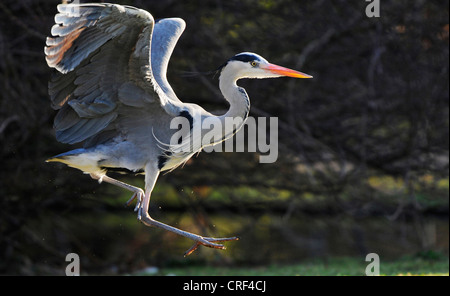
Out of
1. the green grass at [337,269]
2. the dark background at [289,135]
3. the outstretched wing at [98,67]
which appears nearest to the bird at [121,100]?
the outstretched wing at [98,67]

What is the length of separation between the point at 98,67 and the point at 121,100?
34cm

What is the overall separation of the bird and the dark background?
8.32 feet

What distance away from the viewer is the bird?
468 centimetres

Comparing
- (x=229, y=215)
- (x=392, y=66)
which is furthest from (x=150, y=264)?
(x=392, y=66)

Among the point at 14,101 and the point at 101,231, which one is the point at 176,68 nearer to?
the point at 14,101

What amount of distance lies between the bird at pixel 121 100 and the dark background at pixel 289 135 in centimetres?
254

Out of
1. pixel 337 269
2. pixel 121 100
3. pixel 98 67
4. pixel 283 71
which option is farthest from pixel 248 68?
pixel 337 269

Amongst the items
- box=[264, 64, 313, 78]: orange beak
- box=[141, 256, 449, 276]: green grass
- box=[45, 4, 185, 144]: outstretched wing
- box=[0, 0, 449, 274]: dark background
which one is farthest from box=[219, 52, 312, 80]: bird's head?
box=[0, 0, 449, 274]: dark background

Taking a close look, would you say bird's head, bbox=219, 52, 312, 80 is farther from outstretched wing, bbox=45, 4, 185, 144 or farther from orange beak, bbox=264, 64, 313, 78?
outstretched wing, bbox=45, 4, 185, 144

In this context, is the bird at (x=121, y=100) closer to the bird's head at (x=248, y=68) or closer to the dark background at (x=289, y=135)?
the bird's head at (x=248, y=68)

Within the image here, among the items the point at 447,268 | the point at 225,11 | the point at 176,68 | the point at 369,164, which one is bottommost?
the point at 447,268

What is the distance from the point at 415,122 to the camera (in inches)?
332

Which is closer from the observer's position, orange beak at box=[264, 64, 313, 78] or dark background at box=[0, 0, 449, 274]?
orange beak at box=[264, 64, 313, 78]

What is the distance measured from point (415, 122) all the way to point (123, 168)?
433 cm
